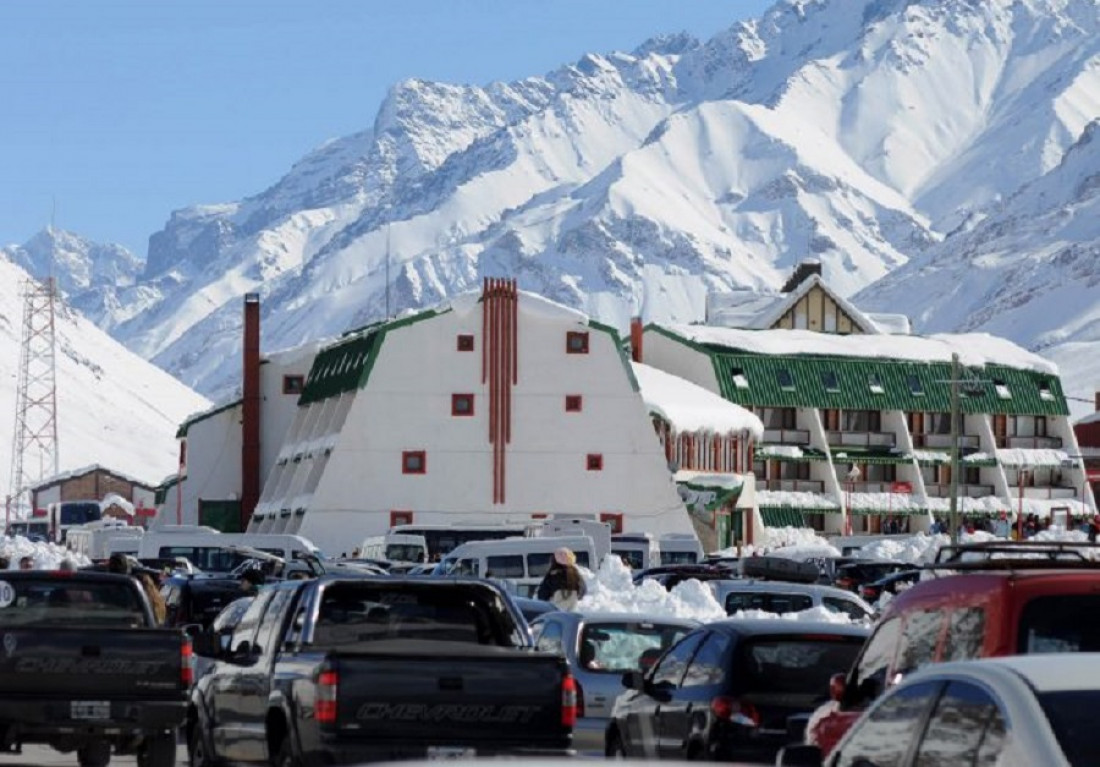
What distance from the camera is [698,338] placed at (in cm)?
12494

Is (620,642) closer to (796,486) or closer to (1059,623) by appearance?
(1059,623)

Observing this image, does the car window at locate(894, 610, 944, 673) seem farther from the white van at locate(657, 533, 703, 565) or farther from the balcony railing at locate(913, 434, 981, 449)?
the balcony railing at locate(913, 434, 981, 449)

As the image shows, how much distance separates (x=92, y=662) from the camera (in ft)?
70.6

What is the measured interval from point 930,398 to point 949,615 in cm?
11185

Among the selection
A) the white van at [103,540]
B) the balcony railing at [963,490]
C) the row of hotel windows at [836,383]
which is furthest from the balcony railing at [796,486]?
the white van at [103,540]

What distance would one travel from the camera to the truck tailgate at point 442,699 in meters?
16.9

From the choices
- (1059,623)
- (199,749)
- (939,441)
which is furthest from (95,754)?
(939,441)

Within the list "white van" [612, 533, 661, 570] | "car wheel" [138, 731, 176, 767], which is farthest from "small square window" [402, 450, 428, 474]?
"car wheel" [138, 731, 176, 767]

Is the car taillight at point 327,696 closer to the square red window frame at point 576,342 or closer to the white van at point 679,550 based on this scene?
the white van at point 679,550

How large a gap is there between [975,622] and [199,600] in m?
22.9

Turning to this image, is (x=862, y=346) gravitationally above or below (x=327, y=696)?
above

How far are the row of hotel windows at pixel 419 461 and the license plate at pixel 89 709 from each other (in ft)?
247

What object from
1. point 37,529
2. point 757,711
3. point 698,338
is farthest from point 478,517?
point 757,711

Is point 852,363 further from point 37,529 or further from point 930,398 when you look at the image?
point 37,529
